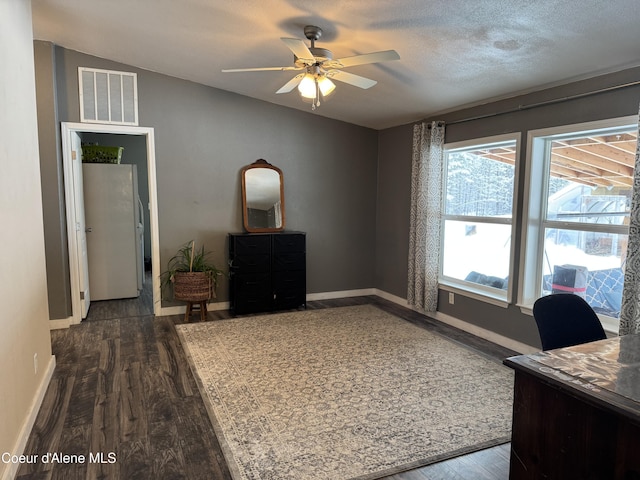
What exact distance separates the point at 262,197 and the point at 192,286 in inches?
55.3

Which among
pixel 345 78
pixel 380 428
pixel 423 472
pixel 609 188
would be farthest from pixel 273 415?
pixel 609 188

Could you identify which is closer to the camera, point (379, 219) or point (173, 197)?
point (173, 197)

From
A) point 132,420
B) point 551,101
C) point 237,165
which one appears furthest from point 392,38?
point 132,420

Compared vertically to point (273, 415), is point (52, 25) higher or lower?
higher

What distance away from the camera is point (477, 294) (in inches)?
166

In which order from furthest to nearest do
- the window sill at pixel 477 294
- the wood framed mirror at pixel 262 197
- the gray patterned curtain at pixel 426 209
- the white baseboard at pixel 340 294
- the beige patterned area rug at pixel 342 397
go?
the white baseboard at pixel 340 294 < the wood framed mirror at pixel 262 197 < the gray patterned curtain at pixel 426 209 < the window sill at pixel 477 294 < the beige patterned area rug at pixel 342 397

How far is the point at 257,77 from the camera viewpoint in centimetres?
421

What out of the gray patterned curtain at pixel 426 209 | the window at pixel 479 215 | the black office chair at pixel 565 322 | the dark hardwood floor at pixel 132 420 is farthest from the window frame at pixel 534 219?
the black office chair at pixel 565 322

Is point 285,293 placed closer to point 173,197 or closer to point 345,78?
point 173,197

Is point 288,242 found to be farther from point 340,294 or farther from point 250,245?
point 340,294

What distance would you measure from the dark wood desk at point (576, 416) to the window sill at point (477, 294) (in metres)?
2.27

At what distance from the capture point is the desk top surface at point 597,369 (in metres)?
1.35

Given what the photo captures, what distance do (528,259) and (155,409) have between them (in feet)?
10.7

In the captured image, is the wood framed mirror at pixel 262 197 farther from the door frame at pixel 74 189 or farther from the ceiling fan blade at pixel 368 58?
the ceiling fan blade at pixel 368 58
